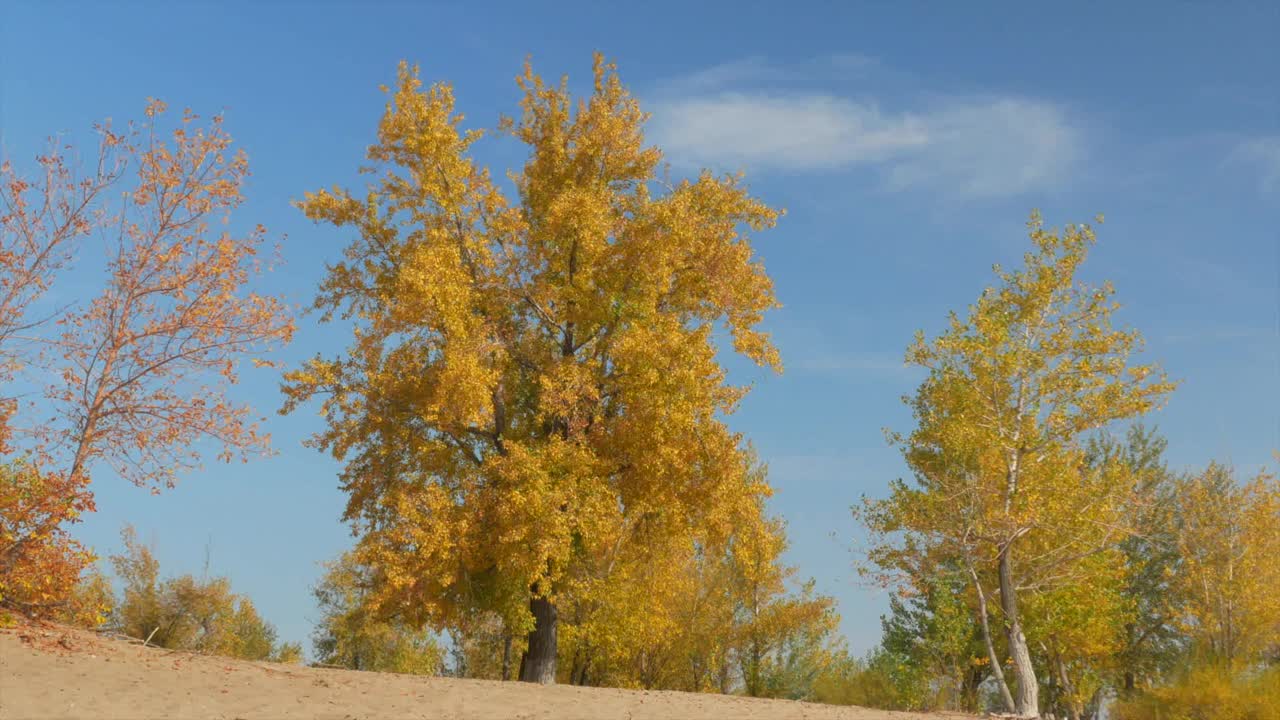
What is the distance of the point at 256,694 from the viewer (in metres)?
16.5

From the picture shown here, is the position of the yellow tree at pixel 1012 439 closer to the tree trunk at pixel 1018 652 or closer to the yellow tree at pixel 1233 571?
the tree trunk at pixel 1018 652

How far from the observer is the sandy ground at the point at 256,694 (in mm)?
15031

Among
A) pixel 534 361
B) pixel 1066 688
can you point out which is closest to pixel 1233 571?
pixel 1066 688

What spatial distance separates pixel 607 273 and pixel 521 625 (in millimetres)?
8879

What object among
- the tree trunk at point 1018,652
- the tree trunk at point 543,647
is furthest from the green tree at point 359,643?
the tree trunk at point 1018,652

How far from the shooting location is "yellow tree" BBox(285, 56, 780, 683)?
70.7 feet

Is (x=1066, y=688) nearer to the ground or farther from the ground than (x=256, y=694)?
farther from the ground

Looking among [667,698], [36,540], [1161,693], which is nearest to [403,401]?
[36,540]

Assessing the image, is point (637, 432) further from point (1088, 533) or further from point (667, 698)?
point (1088, 533)

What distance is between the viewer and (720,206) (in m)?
25.3

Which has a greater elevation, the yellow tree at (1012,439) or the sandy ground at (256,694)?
the yellow tree at (1012,439)

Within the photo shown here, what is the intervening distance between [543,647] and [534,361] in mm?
7169

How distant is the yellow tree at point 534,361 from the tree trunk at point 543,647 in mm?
54

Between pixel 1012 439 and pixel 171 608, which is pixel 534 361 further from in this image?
pixel 171 608
